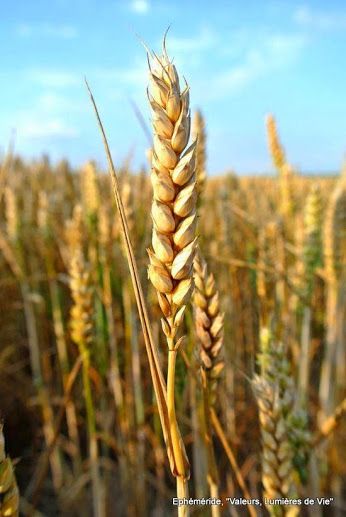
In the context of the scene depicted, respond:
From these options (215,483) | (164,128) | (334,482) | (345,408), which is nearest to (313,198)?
(334,482)

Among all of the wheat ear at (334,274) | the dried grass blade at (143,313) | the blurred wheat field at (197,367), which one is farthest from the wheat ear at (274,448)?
the wheat ear at (334,274)

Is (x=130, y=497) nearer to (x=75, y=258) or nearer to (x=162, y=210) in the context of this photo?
(x=75, y=258)

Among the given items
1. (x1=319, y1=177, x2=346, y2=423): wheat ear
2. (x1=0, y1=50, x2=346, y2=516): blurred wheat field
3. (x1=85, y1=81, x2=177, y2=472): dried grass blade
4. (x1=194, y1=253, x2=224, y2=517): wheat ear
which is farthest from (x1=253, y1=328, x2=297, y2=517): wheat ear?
(x1=319, y1=177, x2=346, y2=423): wheat ear

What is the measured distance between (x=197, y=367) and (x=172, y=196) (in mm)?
651

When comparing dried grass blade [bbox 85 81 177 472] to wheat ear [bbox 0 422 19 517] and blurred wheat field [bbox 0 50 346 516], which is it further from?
wheat ear [bbox 0 422 19 517]

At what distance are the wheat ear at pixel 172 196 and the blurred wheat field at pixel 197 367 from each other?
0.09 ft

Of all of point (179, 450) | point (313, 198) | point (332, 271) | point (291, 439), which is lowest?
point (291, 439)

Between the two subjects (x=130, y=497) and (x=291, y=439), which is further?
(x=130, y=497)

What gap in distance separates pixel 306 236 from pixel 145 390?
0.99m

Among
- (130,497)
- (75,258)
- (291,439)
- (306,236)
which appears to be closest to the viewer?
(291,439)

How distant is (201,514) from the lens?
0.96 m

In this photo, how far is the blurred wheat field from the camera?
30.1 inches

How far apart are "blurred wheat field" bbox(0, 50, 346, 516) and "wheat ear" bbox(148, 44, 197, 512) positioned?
0.03 m

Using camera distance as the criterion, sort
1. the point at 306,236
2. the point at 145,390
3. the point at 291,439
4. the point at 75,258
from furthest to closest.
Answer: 1. the point at 145,390
2. the point at 306,236
3. the point at 75,258
4. the point at 291,439
